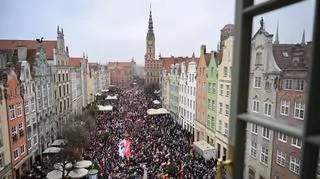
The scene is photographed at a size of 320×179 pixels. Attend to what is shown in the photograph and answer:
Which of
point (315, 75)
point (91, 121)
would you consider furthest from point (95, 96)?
point (315, 75)

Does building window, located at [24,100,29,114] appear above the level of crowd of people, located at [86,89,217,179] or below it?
above

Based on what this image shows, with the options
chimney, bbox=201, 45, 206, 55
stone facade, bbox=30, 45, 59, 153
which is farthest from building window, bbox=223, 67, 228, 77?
stone facade, bbox=30, 45, 59, 153

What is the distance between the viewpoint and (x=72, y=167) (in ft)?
68.6

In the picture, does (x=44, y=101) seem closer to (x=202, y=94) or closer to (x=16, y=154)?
(x=16, y=154)

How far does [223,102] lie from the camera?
2789cm

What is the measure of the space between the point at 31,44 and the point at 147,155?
89.2 ft

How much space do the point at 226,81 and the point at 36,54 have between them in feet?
72.0

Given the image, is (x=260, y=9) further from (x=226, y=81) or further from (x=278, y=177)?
(x=226, y=81)

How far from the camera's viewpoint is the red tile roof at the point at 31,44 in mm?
37903

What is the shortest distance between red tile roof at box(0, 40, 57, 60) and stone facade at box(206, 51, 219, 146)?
2212 cm

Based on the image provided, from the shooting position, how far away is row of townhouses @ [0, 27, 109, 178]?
2240 centimetres

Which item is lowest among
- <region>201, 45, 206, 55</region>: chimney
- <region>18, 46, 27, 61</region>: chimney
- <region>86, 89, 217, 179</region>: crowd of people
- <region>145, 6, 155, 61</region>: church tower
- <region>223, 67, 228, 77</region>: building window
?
<region>86, 89, 217, 179</region>: crowd of people

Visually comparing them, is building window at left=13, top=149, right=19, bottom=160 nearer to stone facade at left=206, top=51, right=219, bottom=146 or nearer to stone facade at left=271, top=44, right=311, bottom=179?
stone facade at left=206, top=51, right=219, bottom=146

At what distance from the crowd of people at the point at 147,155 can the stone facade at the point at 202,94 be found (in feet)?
9.19
